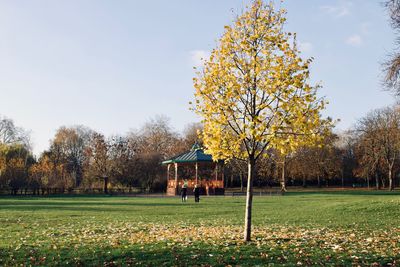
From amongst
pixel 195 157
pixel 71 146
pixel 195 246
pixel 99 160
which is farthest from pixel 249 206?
pixel 71 146

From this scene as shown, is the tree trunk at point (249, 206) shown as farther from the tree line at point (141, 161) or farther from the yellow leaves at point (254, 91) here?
the tree line at point (141, 161)

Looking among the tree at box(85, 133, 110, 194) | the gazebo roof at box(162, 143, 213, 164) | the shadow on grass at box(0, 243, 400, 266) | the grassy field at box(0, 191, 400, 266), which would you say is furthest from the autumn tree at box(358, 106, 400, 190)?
the shadow on grass at box(0, 243, 400, 266)

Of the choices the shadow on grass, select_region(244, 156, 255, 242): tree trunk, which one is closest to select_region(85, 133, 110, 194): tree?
select_region(244, 156, 255, 242): tree trunk

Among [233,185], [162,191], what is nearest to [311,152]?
[233,185]

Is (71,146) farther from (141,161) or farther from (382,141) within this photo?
(382,141)

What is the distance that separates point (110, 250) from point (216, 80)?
16.9 ft

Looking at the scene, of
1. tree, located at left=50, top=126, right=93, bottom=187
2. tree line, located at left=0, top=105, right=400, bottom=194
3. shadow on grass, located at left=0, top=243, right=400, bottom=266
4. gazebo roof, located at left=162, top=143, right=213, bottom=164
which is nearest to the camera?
shadow on grass, located at left=0, top=243, right=400, bottom=266

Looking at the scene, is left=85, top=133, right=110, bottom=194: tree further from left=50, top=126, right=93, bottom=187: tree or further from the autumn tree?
the autumn tree

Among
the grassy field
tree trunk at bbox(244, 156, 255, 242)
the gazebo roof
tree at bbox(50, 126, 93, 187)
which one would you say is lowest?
the grassy field

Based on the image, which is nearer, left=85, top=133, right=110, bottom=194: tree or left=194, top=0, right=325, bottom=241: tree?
left=194, top=0, right=325, bottom=241: tree

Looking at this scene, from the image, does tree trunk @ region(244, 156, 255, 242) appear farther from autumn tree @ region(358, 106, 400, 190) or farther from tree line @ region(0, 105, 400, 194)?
autumn tree @ region(358, 106, 400, 190)

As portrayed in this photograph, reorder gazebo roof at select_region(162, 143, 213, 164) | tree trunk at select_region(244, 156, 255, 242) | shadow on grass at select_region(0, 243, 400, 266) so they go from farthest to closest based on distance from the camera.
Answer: gazebo roof at select_region(162, 143, 213, 164) → tree trunk at select_region(244, 156, 255, 242) → shadow on grass at select_region(0, 243, 400, 266)

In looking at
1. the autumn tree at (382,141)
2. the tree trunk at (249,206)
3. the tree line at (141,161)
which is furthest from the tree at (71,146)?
A: the tree trunk at (249,206)

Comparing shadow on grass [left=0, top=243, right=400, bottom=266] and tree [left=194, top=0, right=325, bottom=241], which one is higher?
tree [left=194, top=0, right=325, bottom=241]
